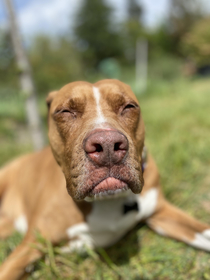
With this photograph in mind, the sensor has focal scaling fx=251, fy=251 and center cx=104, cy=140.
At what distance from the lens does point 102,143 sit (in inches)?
53.7

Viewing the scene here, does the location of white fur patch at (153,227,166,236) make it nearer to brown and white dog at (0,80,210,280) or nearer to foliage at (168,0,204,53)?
brown and white dog at (0,80,210,280)

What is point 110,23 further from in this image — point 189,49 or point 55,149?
point 55,149

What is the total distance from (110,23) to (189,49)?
422 inches

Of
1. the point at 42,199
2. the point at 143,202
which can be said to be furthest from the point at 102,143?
the point at 42,199

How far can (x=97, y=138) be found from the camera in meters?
1.38

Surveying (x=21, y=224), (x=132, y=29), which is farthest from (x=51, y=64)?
(x=132, y=29)

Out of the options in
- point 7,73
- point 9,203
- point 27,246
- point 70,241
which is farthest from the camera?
point 7,73

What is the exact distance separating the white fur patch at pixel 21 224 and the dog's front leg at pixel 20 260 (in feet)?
2.05

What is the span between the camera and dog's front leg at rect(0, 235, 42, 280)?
72.4 inches

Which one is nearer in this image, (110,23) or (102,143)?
(102,143)

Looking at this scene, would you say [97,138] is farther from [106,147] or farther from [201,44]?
[201,44]

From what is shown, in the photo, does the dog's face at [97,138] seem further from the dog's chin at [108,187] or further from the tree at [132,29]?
the tree at [132,29]

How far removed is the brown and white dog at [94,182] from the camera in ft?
4.69

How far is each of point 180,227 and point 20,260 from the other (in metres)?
1.35
